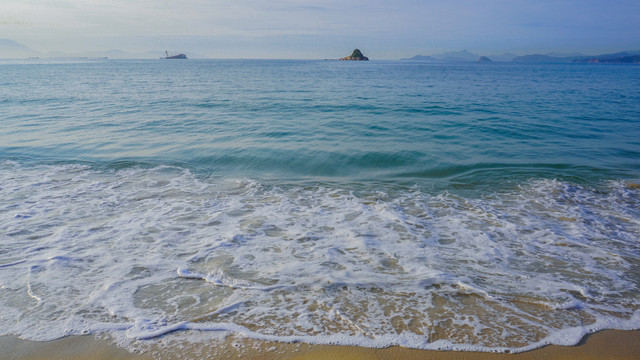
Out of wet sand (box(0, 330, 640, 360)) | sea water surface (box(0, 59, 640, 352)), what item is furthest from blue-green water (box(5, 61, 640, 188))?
wet sand (box(0, 330, 640, 360))

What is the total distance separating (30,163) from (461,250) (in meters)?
12.0

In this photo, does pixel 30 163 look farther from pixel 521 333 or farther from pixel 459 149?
pixel 459 149

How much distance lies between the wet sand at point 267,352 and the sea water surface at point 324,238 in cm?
11

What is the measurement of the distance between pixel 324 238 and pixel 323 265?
903mm

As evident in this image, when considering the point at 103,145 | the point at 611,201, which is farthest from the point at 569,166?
the point at 103,145

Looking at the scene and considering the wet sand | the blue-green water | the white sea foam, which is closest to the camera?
the wet sand

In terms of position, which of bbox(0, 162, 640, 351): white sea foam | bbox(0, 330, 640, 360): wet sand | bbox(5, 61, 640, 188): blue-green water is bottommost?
bbox(0, 330, 640, 360): wet sand

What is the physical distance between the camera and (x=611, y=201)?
7.69 m

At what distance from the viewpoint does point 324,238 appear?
580 cm

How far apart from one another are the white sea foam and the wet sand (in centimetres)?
11

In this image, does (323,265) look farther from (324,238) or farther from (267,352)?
(267,352)

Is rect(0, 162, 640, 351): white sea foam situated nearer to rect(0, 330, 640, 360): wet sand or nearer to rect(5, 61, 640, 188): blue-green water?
rect(0, 330, 640, 360): wet sand

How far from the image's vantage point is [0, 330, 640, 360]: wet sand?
10.8 ft

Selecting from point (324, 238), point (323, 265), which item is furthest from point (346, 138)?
point (323, 265)
